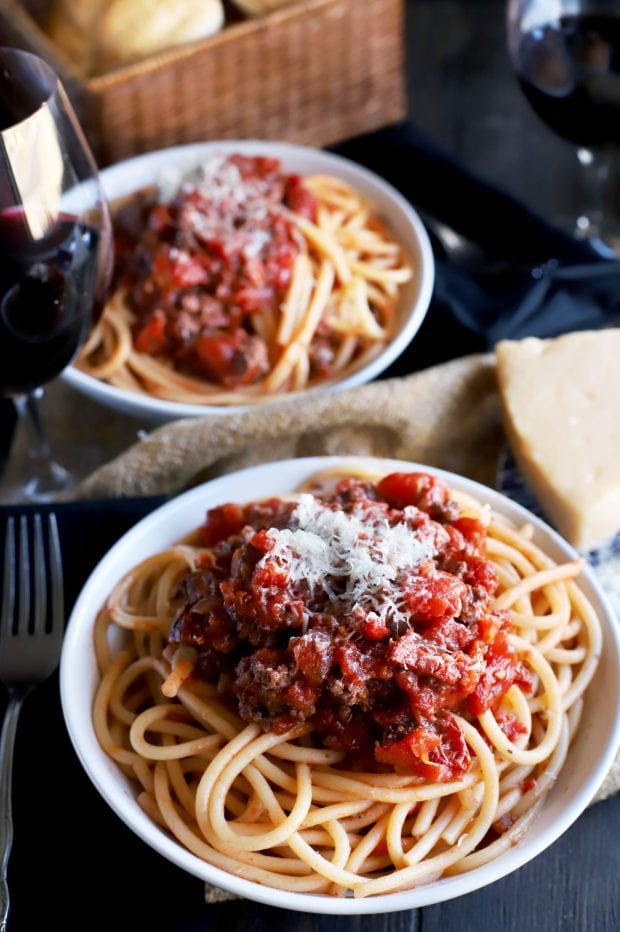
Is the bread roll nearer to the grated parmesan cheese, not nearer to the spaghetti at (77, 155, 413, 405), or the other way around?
the spaghetti at (77, 155, 413, 405)

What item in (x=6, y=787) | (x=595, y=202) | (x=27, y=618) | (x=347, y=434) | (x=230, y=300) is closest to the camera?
(x=6, y=787)

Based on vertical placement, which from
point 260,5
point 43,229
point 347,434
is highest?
point 43,229

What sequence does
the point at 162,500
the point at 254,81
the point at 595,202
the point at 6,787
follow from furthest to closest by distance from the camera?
the point at 595,202 < the point at 254,81 < the point at 162,500 < the point at 6,787

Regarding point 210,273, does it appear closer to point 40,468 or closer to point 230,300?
point 230,300

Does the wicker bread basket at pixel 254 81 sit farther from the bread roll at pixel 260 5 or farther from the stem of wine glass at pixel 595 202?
the stem of wine glass at pixel 595 202

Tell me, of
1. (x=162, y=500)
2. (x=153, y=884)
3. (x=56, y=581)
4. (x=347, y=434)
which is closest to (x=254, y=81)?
(x=347, y=434)

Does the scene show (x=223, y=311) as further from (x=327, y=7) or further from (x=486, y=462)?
(x=327, y=7)
